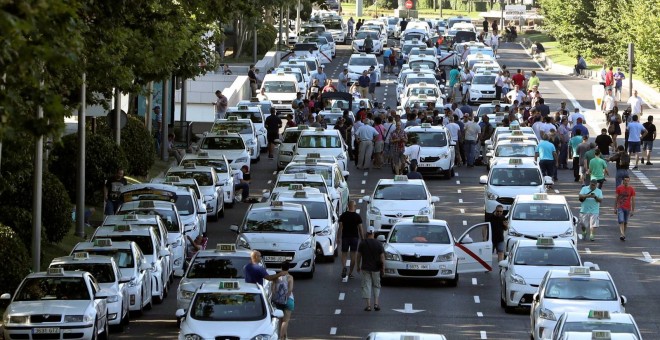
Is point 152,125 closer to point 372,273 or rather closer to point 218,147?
point 218,147

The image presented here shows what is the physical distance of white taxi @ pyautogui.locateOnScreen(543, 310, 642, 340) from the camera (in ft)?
75.4

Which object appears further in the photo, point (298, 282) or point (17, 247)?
point (298, 282)

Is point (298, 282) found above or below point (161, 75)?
below

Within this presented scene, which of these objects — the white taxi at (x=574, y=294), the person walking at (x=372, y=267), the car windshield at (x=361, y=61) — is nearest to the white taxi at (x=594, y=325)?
the white taxi at (x=574, y=294)

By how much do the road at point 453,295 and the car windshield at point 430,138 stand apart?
5.47 feet

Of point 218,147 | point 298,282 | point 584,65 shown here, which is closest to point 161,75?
point 218,147

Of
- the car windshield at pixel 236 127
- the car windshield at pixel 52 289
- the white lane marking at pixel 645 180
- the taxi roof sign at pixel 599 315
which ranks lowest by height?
the white lane marking at pixel 645 180

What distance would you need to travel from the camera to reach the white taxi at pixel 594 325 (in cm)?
2298

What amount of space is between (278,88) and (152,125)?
28.4 feet

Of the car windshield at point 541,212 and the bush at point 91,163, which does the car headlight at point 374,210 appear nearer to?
the car windshield at point 541,212

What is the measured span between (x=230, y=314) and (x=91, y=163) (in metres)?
17.2

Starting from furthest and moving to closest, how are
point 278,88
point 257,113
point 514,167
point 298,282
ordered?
point 278,88, point 257,113, point 514,167, point 298,282

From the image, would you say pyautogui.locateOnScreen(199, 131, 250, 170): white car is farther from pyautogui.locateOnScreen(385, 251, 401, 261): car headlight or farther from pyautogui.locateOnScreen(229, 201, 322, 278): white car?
pyautogui.locateOnScreen(385, 251, 401, 261): car headlight

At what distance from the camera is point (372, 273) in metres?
30.5
